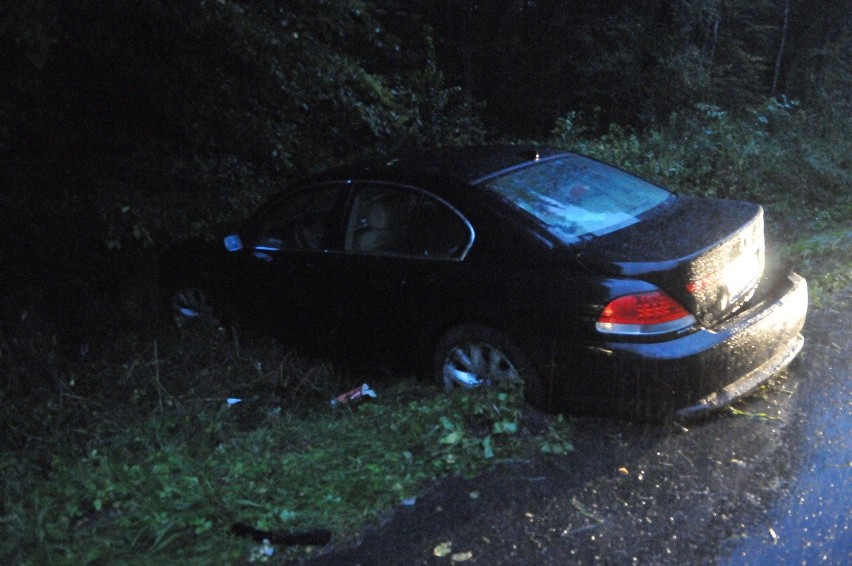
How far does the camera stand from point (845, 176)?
436 inches

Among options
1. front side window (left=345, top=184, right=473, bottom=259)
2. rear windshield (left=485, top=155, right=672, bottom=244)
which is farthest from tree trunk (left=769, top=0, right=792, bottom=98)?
front side window (left=345, top=184, right=473, bottom=259)

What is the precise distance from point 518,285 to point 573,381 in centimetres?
57

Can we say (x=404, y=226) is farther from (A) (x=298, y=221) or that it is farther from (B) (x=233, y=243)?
(B) (x=233, y=243)

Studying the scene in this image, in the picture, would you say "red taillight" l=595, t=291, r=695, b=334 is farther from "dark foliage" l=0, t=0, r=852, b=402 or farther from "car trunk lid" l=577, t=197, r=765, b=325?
"dark foliage" l=0, t=0, r=852, b=402

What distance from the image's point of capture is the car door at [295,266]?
20.5 ft

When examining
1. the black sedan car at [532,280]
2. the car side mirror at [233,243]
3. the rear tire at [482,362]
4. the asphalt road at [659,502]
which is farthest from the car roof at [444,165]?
the asphalt road at [659,502]

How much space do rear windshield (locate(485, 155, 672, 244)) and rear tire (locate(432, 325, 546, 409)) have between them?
2.18 ft

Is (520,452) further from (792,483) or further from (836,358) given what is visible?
(836,358)

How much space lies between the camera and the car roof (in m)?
5.74

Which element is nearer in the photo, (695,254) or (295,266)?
(695,254)

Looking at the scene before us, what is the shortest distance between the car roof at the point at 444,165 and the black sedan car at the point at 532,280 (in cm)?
2

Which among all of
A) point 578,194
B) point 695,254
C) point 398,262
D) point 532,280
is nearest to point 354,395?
point 398,262

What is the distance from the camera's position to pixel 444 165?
5.90 m

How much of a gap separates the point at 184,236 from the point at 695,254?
4130mm
